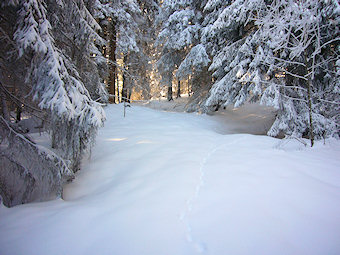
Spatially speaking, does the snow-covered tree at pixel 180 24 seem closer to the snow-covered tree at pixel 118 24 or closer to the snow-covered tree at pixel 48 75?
the snow-covered tree at pixel 118 24

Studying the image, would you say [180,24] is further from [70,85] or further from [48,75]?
[48,75]

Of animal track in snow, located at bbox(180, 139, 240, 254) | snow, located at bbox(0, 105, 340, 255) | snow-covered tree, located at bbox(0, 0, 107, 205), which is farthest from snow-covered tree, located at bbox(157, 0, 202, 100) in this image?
animal track in snow, located at bbox(180, 139, 240, 254)

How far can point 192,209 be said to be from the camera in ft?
6.22

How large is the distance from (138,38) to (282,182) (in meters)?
12.6

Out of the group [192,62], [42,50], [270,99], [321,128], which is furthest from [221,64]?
[42,50]

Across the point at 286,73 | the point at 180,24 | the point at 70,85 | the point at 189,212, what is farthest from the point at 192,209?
the point at 180,24

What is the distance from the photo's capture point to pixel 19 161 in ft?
8.54

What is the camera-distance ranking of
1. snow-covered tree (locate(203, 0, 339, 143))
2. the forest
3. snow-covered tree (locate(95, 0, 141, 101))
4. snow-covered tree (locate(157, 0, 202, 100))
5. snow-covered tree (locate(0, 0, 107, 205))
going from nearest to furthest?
snow-covered tree (locate(0, 0, 107, 205)) → the forest → snow-covered tree (locate(203, 0, 339, 143)) → snow-covered tree (locate(95, 0, 141, 101)) → snow-covered tree (locate(157, 0, 202, 100))

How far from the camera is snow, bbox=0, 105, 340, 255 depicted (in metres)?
1.47

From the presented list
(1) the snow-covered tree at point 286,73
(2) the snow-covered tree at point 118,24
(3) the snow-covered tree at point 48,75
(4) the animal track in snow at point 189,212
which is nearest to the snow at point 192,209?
(4) the animal track in snow at point 189,212

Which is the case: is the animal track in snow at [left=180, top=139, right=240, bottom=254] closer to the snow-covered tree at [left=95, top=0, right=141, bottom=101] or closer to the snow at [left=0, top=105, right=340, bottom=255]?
the snow at [left=0, top=105, right=340, bottom=255]

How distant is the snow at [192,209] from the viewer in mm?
1471

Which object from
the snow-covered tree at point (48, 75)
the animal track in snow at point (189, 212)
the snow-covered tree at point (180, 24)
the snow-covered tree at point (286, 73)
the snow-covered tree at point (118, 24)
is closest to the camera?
the animal track in snow at point (189, 212)

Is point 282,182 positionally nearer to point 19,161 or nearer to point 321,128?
point 19,161
